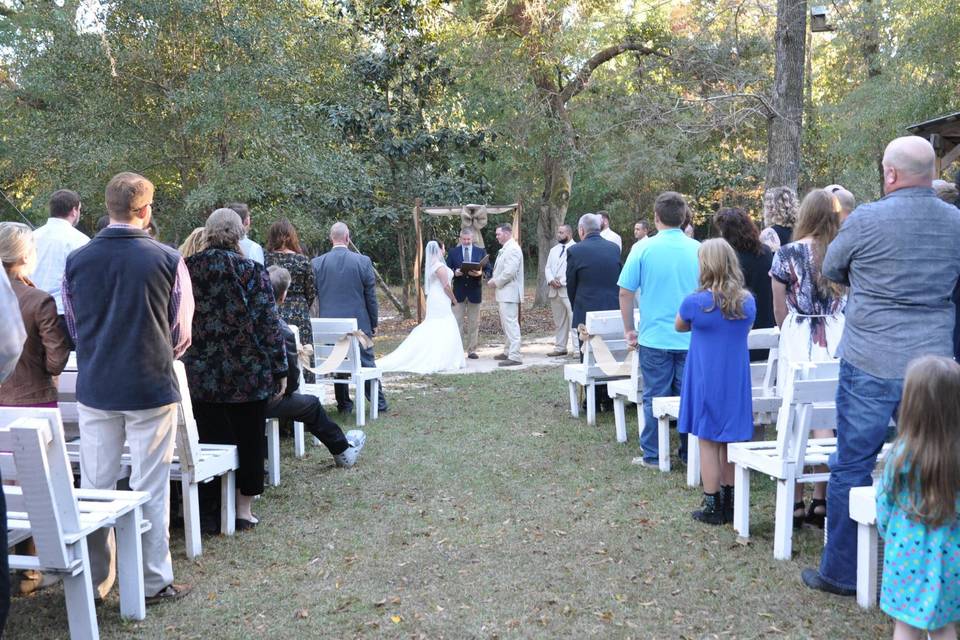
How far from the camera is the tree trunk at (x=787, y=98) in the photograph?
1234cm

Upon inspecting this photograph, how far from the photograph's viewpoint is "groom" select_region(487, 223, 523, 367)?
1344cm

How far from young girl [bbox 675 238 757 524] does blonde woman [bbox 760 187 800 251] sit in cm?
213

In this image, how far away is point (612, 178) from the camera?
79.3 feet

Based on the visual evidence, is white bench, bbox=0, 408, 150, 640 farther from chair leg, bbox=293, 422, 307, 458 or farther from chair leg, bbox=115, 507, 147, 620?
chair leg, bbox=293, 422, 307, 458

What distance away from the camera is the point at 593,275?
33.7 ft

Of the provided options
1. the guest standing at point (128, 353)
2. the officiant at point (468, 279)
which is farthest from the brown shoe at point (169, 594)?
the officiant at point (468, 279)

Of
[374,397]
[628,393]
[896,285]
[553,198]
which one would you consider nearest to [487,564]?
[896,285]

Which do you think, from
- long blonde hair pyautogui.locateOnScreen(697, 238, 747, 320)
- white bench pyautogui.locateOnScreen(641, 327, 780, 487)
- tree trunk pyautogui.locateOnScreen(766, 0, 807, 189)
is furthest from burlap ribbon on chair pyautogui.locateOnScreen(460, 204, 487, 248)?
long blonde hair pyautogui.locateOnScreen(697, 238, 747, 320)

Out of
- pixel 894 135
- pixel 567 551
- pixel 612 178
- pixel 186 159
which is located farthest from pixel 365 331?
pixel 612 178

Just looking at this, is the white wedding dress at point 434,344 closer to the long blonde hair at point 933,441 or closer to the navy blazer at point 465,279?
the navy blazer at point 465,279

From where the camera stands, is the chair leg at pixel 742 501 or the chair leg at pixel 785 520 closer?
the chair leg at pixel 785 520

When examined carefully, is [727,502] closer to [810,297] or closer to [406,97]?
[810,297]

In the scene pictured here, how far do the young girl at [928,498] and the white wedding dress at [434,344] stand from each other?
9690 mm

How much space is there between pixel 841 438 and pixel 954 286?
85 cm
